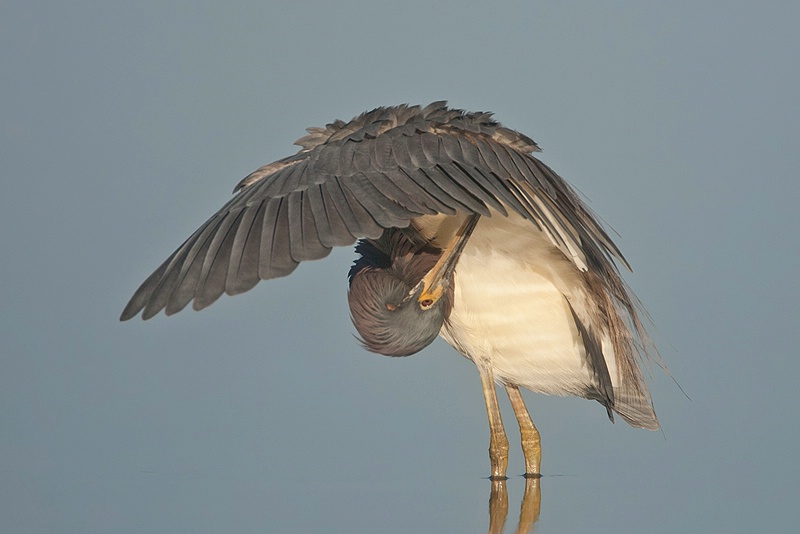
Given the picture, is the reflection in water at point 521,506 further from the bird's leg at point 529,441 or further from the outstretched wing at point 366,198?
the outstretched wing at point 366,198

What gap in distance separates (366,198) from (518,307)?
130 centimetres

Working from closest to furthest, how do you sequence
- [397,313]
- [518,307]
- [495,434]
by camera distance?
[397,313], [518,307], [495,434]

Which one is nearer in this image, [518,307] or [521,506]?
[521,506]

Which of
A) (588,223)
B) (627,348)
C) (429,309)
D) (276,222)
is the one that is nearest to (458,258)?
(429,309)

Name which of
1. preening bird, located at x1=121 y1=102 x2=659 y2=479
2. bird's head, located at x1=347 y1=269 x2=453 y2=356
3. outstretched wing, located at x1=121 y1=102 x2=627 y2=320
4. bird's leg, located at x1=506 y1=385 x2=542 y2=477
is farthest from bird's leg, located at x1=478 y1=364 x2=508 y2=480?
outstretched wing, located at x1=121 y1=102 x2=627 y2=320

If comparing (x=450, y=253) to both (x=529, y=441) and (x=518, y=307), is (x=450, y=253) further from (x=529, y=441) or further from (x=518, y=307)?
(x=529, y=441)

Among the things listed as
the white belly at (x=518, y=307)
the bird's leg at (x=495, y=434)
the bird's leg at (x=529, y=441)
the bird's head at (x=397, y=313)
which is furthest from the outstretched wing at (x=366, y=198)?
the bird's leg at (x=529, y=441)

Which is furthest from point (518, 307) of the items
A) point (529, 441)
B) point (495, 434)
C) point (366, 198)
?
point (366, 198)

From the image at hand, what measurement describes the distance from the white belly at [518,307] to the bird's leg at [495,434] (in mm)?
79

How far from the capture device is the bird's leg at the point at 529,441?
438cm

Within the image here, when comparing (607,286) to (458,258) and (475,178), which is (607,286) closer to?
(458,258)

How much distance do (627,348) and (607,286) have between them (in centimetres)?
35

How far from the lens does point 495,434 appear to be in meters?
4.25

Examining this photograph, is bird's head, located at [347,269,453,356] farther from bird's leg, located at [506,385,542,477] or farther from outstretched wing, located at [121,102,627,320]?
bird's leg, located at [506,385,542,477]
